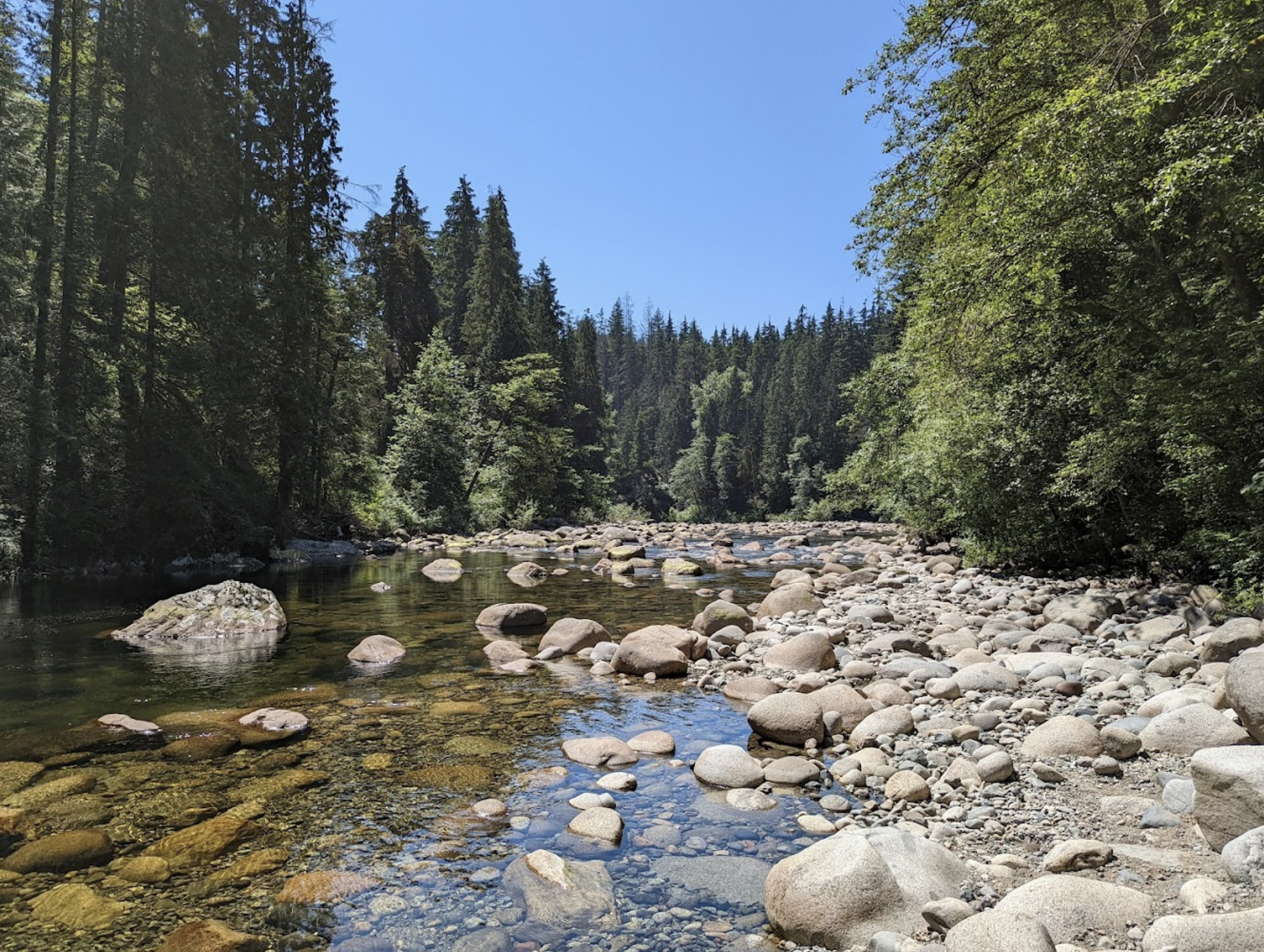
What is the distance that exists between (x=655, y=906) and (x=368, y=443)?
30438 mm

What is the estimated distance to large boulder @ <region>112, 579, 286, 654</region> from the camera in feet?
32.8

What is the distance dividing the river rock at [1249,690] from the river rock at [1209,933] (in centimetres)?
186

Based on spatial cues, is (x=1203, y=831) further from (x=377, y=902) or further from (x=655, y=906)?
(x=377, y=902)

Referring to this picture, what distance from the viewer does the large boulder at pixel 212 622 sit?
1001 cm

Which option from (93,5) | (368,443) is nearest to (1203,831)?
(93,5)

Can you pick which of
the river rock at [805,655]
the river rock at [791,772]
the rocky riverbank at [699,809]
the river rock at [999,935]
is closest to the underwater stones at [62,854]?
the rocky riverbank at [699,809]


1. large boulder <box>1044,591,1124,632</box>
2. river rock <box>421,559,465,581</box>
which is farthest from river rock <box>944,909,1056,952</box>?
river rock <box>421,559,465,581</box>

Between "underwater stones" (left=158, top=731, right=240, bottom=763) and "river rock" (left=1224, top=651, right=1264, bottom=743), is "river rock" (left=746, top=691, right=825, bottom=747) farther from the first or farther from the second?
"underwater stones" (left=158, top=731, right=240, bottom=763)

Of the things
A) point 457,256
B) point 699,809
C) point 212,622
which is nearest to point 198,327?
point 212,622

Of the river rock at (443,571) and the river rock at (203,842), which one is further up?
the river rock at (443,571)

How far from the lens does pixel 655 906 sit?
3.73m

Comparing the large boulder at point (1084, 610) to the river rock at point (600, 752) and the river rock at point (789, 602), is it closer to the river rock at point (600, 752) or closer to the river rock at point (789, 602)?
the river rock at point (789, 602)

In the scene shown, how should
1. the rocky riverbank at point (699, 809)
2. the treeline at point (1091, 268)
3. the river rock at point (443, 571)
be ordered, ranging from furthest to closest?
the river rock at point (443, 571), the treeline at point (1091, 268), the rocky riverbank at point (699, 809)

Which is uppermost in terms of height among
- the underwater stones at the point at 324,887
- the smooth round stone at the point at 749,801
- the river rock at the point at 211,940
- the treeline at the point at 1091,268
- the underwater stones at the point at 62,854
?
the treeline at the point at 1091,268
